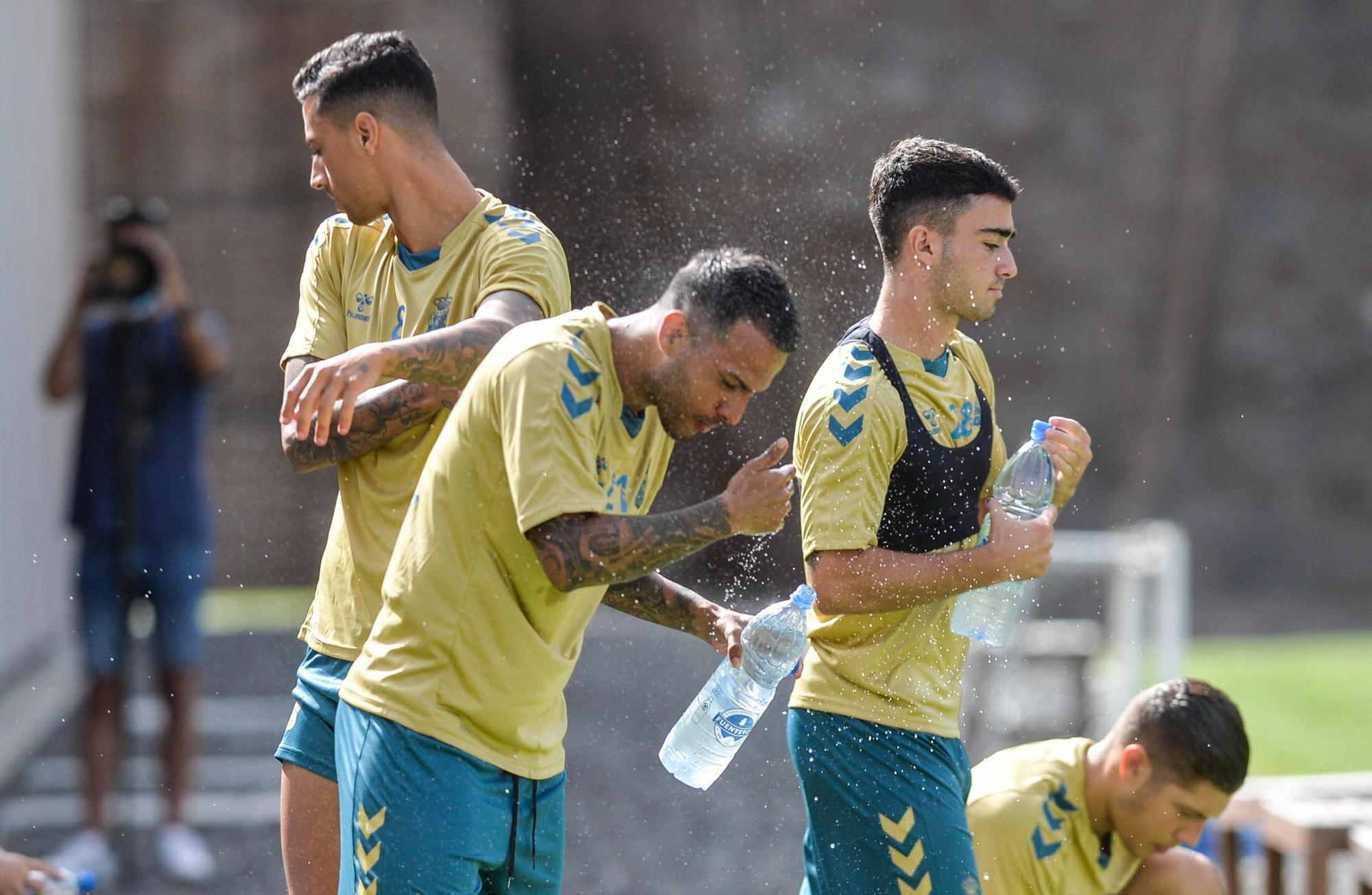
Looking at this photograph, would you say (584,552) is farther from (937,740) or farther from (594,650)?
(594,650)

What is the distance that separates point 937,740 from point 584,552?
92cm

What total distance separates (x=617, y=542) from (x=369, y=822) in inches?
23.6

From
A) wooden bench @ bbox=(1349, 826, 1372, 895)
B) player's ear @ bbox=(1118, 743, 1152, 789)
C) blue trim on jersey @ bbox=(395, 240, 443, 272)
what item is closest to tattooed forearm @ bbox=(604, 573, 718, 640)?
blue trim on jersey @ bbox=(395, 240, 443, 272)

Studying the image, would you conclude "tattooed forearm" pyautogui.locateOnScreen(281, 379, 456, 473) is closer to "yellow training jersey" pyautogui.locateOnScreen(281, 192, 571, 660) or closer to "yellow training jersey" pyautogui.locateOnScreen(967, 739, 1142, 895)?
"yellow training jersey" pyautogui.locateOnScreen(281, 192, 571, 660)

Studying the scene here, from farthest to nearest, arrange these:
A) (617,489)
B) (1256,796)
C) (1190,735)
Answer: (1256,796) < (1190,735) < (617,489)

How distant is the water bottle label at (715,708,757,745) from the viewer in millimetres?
3100

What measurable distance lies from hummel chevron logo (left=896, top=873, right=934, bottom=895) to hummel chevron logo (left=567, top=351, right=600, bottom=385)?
1102 millimetres

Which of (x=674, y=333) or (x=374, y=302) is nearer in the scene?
(x=674, y=333)

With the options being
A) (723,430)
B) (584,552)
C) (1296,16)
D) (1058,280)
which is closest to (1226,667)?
(1058,280)

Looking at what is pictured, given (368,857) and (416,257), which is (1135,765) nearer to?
(368,857)

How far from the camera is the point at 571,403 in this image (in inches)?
101

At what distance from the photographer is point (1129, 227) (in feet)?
40.4

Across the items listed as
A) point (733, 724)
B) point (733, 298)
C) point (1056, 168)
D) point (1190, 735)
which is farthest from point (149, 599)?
point (1056, 168)

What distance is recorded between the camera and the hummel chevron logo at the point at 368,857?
262 centimetres
